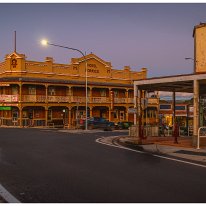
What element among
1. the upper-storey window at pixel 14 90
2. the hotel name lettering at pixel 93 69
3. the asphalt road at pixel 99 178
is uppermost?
the hotel name lettering at pixel 93 69

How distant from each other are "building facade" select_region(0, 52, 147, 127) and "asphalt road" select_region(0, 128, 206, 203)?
82.1ft

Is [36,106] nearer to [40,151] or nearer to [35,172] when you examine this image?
[40,151]

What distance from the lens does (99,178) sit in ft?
30.1

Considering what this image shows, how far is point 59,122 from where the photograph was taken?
46594 millimetres

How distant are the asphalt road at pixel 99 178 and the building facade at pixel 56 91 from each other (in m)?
25.0

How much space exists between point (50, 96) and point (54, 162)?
1294 inches

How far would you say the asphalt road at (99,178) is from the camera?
729 cm

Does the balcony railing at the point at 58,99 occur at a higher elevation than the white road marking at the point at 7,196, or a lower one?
higher

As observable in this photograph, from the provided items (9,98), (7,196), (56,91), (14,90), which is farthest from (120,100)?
(7,196)

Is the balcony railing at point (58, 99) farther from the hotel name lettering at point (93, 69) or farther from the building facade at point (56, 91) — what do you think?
the hotel name lettering at point (93, 69)

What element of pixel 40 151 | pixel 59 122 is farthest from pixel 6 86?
pixel 40 151

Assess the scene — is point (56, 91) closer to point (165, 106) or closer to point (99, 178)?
point (165, 106)

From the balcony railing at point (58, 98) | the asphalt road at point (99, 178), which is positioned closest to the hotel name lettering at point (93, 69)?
the balcony railing at point (58, 98)

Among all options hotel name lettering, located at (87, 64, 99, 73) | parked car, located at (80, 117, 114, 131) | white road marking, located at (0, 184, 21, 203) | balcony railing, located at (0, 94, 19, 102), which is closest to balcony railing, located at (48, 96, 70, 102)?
balcony railing, located at (0, 94, 19, 102)
